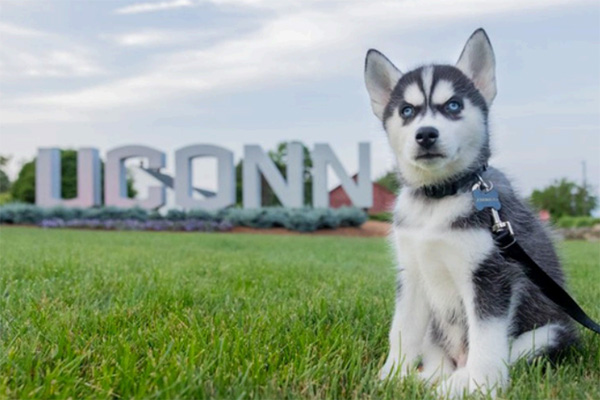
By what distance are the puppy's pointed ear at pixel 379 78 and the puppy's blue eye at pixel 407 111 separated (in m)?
0.23

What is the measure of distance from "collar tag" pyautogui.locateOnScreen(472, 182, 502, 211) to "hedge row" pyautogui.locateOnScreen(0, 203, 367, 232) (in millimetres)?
17069

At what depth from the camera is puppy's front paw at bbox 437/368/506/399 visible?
2176mm

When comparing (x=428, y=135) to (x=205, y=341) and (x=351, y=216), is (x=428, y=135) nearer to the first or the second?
(x=205, y=341)

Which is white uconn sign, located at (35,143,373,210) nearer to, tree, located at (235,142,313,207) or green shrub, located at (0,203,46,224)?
green shrub, located at (0,203,46,224)

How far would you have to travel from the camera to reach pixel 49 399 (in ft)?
6.32

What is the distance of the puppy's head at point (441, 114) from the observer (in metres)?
2.45

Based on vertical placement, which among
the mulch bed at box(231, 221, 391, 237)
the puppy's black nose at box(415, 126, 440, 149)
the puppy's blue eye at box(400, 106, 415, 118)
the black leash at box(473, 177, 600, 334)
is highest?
the puppy's blue eye at box(400, 106, 415, 118)

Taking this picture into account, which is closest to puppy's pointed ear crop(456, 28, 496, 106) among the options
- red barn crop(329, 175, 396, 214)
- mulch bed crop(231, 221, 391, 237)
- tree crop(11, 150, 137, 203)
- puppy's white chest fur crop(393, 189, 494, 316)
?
puppy's white chest fur crop(393, 189, 494, 316)

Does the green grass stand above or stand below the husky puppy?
below

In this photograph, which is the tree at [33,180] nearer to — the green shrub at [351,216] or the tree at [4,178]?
the tree at [4,178]

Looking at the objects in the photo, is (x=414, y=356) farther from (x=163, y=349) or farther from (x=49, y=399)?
(x=49, y=399)

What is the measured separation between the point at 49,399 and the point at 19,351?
23.4 inches

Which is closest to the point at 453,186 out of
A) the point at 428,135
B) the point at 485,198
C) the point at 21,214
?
the point at 485,198

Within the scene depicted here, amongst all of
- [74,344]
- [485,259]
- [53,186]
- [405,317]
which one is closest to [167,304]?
[74,344]
